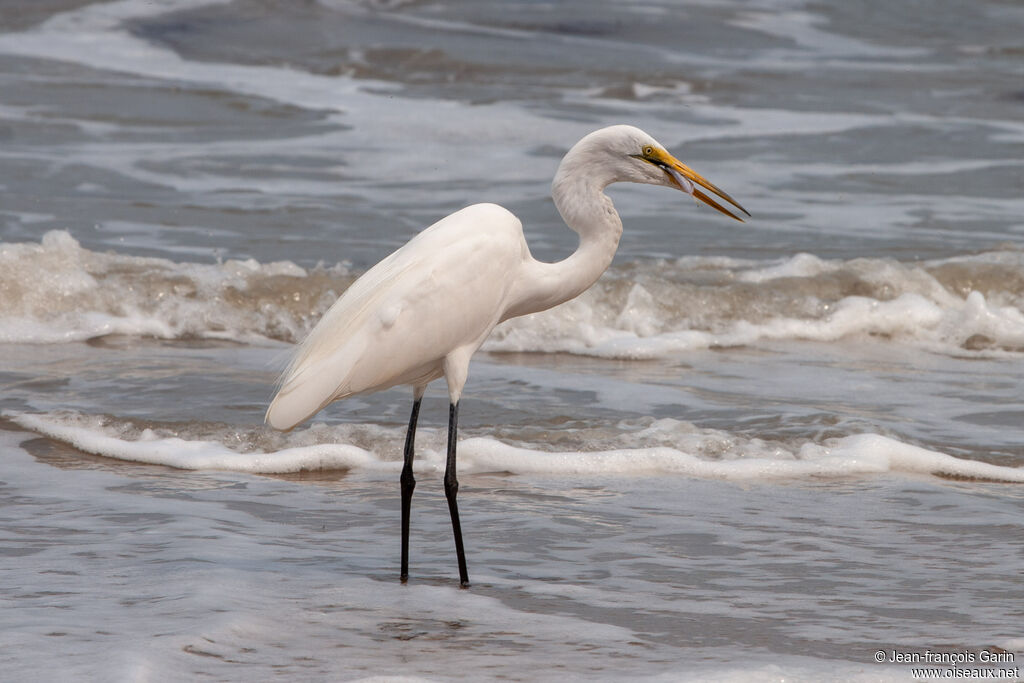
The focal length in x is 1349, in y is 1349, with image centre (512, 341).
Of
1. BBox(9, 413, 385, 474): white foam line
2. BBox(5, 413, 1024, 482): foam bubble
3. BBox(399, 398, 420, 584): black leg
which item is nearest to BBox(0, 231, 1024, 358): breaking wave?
BBox(5, 413, 1024, 482): foam bubble

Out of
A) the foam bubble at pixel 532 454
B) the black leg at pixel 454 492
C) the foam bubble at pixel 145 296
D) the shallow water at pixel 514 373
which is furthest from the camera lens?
the foam bubble at pixel 145 296

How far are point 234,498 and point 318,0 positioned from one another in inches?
588

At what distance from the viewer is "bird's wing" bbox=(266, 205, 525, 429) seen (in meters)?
3.85

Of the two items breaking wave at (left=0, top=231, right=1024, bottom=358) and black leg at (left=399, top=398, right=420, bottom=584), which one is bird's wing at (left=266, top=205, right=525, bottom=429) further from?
breaking wave at (left=0, top=231, right=1024, bottom=358)

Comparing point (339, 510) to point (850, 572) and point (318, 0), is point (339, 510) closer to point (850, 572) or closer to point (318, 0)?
point (850, 572)

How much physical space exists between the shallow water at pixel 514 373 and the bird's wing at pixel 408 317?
0.56m

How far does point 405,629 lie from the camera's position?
3488 mm

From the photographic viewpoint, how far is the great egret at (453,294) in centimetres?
388

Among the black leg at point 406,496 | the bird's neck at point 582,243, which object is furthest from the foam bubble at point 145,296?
the bird's neck at point 582,243

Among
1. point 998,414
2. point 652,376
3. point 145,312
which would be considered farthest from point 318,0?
point 998,414

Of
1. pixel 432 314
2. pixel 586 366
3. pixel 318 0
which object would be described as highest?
pixel 318 0

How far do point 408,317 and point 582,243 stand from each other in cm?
64

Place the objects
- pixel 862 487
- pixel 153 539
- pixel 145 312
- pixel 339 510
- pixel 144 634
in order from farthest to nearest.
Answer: pixel 145 312, pixel 862 487, pixel 339 510, pixel 153 539, pixel 144 634

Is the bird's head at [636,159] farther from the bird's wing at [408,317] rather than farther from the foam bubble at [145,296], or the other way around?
the foam bubble at [145,296]
